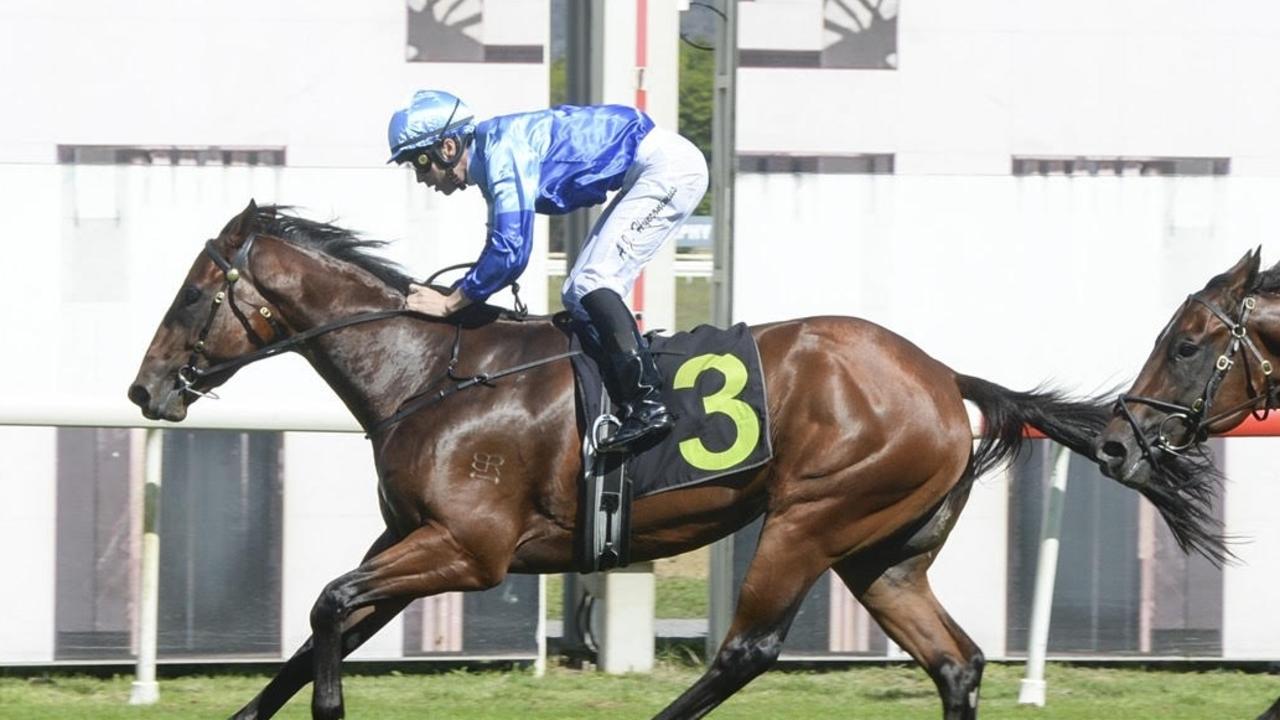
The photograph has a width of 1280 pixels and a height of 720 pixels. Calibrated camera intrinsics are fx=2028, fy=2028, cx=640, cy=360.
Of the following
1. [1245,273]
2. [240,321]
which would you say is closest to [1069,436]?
[1245,273]

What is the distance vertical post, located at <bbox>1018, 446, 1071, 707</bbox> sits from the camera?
21.3 ft

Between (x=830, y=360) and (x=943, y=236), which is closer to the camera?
(x=830, y=360)

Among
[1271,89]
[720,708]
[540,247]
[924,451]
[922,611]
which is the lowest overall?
[720,708]

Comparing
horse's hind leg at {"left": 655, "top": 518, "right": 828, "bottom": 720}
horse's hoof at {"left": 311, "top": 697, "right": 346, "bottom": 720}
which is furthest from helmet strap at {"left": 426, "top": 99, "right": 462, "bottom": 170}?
horse's hoof at {"left": 311, "top": 697, "right": 346, "bottom": 720}

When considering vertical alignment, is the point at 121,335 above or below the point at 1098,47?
below

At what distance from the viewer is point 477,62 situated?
6664 millimetres

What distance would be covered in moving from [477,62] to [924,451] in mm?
2273

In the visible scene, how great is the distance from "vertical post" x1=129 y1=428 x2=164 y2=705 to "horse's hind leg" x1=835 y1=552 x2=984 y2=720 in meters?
2.16

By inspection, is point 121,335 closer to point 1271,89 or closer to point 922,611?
point 922,611

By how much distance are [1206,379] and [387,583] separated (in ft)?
7.03

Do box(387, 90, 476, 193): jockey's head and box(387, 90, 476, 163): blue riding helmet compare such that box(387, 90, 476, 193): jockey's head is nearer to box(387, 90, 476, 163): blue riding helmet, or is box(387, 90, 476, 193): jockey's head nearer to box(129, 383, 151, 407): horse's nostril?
box(387, 90, 476, 163): blue riding helmet

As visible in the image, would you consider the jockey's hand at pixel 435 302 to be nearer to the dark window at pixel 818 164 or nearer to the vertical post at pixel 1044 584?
the dark window at pixel 818 164

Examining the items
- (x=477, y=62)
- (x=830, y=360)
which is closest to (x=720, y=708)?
(x=830, y=360)

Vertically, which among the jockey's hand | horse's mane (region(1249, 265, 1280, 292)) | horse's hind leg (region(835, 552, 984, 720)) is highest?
horse's mane (region(1249, 265, 1280, 292))
